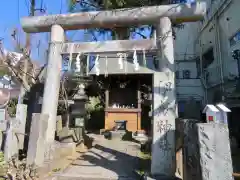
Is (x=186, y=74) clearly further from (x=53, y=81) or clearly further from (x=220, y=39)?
(x=53, y=81)

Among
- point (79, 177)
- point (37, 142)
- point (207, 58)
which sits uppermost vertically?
point (207, 58)

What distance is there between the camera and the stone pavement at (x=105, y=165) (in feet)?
18.6

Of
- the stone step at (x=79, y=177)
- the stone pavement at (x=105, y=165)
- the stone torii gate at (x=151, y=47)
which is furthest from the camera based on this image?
the stone pavement at (x=105, y=165)

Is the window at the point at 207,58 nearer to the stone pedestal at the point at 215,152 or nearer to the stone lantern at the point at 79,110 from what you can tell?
the stone lantern at the point at 79,110

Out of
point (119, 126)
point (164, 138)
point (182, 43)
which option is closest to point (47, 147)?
point (164, 138)

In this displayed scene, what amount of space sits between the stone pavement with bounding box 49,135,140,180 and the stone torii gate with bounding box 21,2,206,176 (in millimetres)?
1133

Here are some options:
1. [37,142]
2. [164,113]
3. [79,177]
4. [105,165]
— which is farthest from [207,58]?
[37,142]

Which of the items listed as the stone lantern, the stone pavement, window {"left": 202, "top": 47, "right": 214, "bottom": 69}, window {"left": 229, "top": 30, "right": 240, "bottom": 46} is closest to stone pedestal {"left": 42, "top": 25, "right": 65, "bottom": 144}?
the stone pavement

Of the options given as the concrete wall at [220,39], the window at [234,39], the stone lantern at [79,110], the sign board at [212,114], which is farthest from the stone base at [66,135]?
the window at [234,39]

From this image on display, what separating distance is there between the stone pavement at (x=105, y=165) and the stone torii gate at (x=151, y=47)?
1133 millimetres

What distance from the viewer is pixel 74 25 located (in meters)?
6.86

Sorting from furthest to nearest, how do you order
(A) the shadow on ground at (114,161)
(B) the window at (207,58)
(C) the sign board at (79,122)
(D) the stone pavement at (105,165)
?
1. (B) the window at (207,58)
2. (C) the sign board at (79,122)
3. (A) the shadow on ground at (114,161)
4. (D) the stone pavement at (105,165)

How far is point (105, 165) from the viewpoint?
22.6 feet

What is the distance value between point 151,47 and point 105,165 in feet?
13.5
